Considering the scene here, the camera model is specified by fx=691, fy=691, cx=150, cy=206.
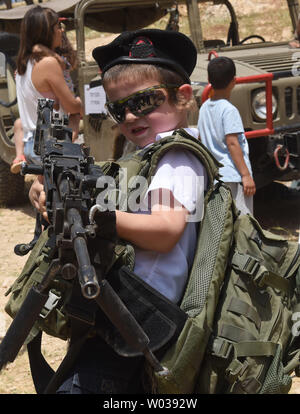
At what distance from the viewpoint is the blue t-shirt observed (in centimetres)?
427

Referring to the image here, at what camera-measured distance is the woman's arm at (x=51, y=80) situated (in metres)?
4.06

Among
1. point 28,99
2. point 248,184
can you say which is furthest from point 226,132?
point 28,99

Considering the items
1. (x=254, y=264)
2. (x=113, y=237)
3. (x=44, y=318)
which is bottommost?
(x=44, y=318)

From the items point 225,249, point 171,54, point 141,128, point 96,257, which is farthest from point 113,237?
point 171,54

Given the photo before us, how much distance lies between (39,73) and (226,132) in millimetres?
1184

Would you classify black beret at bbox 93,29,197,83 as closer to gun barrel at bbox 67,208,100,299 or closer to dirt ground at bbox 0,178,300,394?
gun barrel at bbox 67,208,100,299

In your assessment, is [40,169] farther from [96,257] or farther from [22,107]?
[22,107]

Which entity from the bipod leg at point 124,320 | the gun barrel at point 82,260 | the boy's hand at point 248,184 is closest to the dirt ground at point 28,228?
the boy's hand at point 248,184

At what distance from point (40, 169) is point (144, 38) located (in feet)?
1.68

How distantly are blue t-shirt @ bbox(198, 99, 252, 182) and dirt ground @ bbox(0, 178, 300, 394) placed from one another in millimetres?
506

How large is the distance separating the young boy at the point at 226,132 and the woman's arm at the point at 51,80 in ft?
2.86

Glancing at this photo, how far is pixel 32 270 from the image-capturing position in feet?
6.08

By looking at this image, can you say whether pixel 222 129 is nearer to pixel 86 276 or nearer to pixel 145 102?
pixel 145 102

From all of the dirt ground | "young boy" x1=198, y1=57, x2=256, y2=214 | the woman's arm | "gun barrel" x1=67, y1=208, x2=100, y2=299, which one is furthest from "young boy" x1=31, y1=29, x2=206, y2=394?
"young boy" x1=198, y1=57, x2=256, y2=214
